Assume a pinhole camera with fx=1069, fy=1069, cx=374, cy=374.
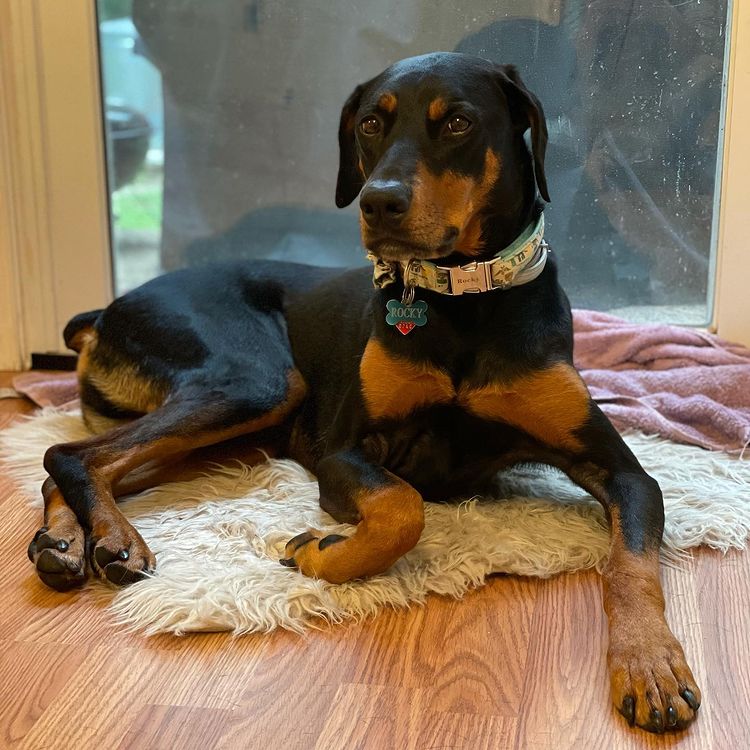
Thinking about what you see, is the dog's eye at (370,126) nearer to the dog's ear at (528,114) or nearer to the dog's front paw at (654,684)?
the dog's ear at (528,114)

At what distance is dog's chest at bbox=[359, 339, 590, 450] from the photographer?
7.61 ft

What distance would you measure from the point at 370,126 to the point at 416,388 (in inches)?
22.7

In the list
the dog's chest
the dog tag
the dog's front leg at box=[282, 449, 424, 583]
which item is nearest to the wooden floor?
the dog's front leg at box=[282, 449, 424, 583]

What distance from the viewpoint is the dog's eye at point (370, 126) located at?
226 cm

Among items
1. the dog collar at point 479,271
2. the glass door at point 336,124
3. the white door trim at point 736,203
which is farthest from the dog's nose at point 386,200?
the white door trim at point 736,203

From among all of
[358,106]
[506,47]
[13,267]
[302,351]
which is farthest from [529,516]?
[13,267]

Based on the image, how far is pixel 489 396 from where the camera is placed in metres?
2.33

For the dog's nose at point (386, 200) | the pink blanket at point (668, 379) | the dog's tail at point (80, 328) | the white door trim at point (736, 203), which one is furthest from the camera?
the white door trim at point (736, 203)

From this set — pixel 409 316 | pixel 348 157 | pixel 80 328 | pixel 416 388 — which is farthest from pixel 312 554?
pixel 80 328

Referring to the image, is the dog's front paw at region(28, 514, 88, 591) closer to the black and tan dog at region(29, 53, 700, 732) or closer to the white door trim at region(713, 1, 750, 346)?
the black and tan dog at region(29, 53, 700, 732)

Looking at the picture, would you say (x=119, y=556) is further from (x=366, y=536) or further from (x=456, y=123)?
(x=456, y=123)

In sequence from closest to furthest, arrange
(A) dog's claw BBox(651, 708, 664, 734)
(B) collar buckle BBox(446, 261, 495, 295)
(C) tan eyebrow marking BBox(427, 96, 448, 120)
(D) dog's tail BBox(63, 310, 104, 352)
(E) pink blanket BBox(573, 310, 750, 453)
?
(A) dog's claw BBox(651, 708, 664, 734) < (C) tan eyebrow marking BBox(427, 96, 448, 120) < (B) collar buckle BBox(446, 261, 495, 295) < (E) pink blanket BBox(573, 310, 750, 453) < (D) dog's tail BBox(63, 310, 104, 352)

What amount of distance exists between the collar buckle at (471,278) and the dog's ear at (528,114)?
203 millimetres

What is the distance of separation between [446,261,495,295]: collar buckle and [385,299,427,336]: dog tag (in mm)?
97
